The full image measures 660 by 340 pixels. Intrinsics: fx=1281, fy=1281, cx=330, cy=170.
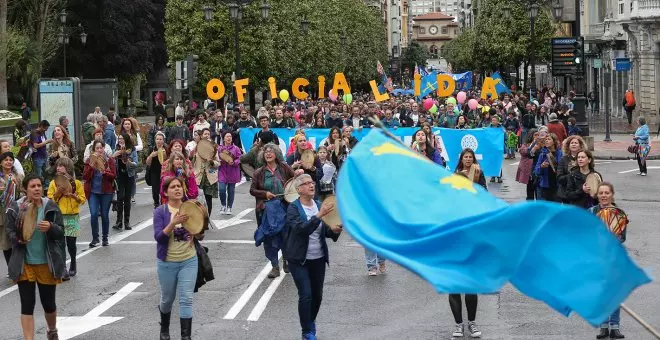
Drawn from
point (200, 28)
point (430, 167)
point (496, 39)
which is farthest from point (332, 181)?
point (496, 39)

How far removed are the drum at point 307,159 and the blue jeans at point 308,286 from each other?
5128 millimetres

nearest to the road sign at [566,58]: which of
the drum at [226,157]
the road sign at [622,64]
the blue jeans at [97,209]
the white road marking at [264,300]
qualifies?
the road sign at [622,64]

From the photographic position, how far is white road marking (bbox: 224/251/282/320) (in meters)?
12.9

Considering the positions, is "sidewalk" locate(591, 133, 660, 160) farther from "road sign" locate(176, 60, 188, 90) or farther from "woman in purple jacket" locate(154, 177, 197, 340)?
"woman in purple jacket" locate(154, 177, 197, 340)

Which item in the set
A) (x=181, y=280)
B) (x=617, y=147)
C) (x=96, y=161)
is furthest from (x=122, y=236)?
(x=617, y=147)

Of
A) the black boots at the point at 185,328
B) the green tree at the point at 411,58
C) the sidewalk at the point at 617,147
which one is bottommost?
the black boots at the point at 185,328

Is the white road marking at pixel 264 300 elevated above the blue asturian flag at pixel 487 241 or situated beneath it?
situated beneath

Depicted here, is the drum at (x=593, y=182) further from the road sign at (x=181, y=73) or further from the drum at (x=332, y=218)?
the road sign at (x=181, y=73)

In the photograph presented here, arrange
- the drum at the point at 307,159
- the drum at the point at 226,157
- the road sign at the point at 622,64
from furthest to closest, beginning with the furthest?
the road sign at the point at 622,64, the drum at the point at 226,157, the drum at the point at 307,159

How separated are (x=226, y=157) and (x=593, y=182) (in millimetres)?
→ 9123

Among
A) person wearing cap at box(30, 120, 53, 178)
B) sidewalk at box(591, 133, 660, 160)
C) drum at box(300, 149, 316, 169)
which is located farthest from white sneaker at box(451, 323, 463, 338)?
sidewalk at box(591, 133, 660, 160)

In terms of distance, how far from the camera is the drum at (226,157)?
67.7ft

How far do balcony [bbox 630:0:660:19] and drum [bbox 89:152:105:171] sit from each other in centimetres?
3496

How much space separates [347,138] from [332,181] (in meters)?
Answer: 3.37
